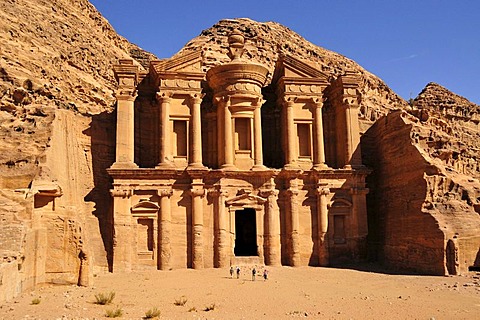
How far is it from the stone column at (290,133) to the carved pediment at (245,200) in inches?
104

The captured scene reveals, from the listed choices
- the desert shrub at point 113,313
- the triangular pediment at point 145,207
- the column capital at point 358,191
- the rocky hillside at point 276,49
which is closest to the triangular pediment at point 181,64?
the triangular pediment at point 145,207

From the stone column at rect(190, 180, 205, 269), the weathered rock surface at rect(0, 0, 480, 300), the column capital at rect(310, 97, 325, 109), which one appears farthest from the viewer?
the column capital at rect(310, 97, 325, 109)

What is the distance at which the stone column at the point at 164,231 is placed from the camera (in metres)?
24.0

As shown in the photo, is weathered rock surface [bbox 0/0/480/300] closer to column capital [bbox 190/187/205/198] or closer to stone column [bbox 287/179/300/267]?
column capital [bbox 190/187/205/198]

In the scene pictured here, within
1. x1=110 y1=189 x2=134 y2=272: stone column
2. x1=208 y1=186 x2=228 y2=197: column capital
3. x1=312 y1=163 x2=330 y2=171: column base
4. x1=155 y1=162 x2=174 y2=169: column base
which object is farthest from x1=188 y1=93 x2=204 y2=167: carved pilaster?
x1=312 y1=163 x2=330 y2=171: column base

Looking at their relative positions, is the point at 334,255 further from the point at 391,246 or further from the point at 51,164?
the point at 51,164

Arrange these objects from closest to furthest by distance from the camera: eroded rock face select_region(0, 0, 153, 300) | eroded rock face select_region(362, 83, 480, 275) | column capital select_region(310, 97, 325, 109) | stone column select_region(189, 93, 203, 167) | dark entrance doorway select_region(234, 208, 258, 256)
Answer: eroded rock face select_region(0, 0, 153, 300) < eroded rock face select_region(362, 83, 480, 275) < stone column select_region(189, 93, 203, 167) < column capital select_region(310, 97, 325, 109) < dark entrance doorway select_region(234, 208, 258, 256)

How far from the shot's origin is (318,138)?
90.5ft

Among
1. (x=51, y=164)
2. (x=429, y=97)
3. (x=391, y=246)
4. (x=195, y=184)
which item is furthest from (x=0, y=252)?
(x=429, y=97)

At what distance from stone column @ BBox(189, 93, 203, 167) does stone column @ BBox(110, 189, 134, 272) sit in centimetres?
405

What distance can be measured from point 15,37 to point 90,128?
7.94m

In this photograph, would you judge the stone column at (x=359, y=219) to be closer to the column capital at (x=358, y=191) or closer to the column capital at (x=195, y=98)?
the column capital at (x=358, y=191)

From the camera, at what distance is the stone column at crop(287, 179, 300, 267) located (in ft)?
82.9

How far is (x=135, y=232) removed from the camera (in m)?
24.2
